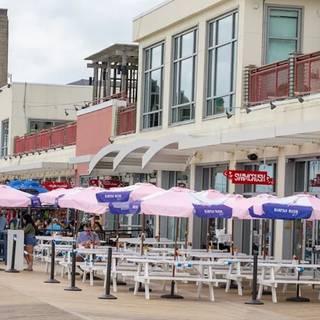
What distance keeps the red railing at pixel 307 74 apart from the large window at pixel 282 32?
294 centimetres

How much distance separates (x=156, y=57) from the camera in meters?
33.2

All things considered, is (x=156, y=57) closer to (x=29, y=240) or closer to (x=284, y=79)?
(x=284, y=79)

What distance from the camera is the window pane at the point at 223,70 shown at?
27672 mm

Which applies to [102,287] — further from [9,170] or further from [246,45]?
[9,170]

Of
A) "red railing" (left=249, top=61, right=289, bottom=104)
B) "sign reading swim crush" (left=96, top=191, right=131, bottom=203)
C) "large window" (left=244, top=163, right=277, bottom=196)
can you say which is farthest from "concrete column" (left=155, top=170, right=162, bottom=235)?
"sign reading swim crush" (left=96, top=191, right=131, bottom=203)

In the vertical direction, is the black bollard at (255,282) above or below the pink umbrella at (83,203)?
below

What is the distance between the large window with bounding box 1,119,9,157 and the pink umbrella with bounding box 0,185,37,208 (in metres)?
Answer: 27.5

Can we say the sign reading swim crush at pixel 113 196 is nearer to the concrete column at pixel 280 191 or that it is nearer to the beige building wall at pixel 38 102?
the concrete column at pixel 280 191

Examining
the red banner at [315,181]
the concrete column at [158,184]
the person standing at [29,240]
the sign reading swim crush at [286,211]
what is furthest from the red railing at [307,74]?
the concrete column at [158,184]

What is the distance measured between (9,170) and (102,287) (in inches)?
1163

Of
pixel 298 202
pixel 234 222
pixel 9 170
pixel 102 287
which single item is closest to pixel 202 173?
pixel 234 222

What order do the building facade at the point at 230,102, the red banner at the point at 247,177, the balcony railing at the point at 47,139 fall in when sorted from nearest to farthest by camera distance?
the red banner at the point at 247,177, the building facade at the point at 230,102, the balcony railing at the point at 47,139

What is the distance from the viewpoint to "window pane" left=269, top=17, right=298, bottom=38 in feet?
88.4

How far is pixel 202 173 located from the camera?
30031 mm
